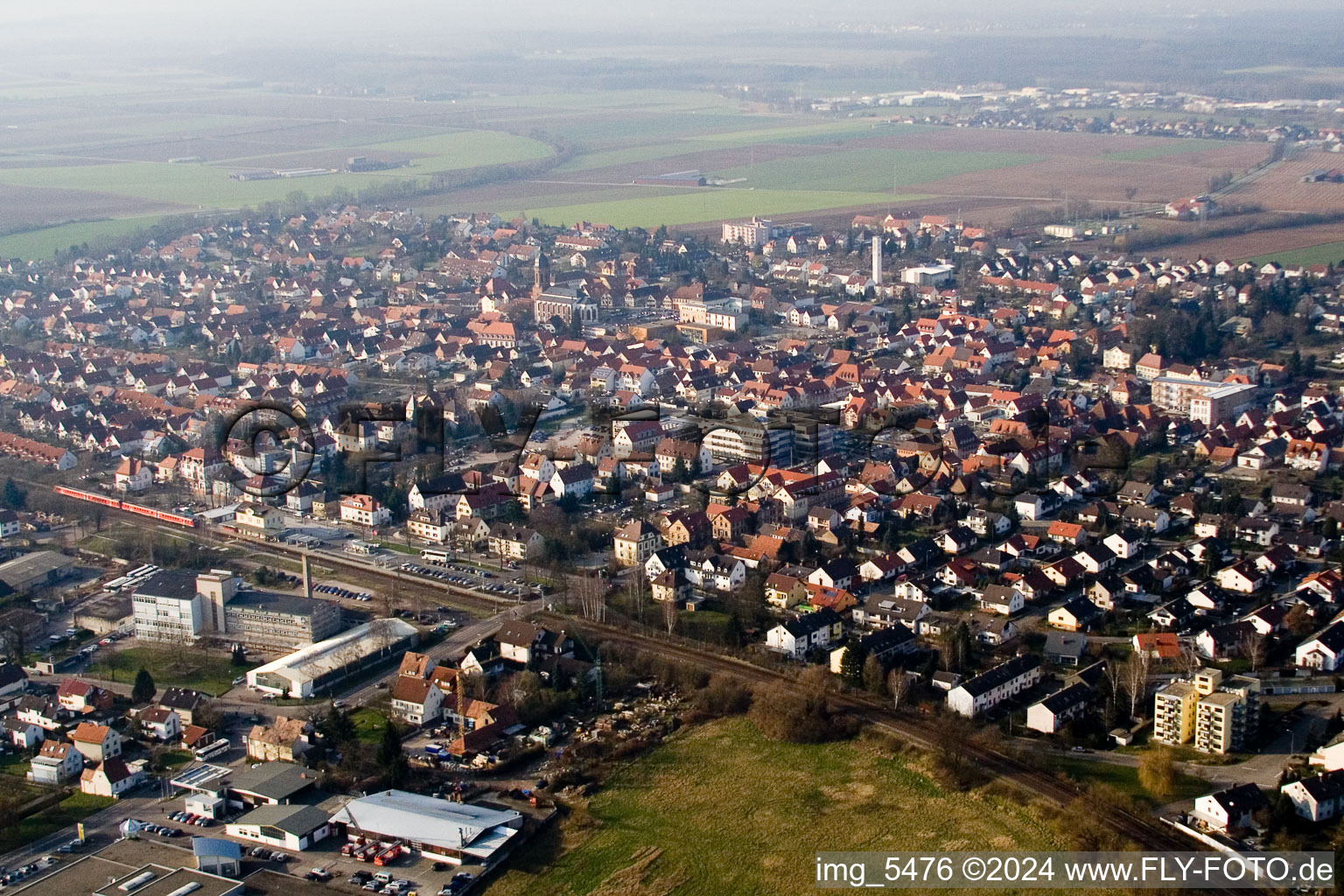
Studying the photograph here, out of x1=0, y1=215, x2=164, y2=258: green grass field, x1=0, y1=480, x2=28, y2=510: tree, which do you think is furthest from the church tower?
x1=0, y1=480, x2=28, y2=510: tree

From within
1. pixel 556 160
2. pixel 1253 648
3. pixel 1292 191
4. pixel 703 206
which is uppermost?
pixel 556 160

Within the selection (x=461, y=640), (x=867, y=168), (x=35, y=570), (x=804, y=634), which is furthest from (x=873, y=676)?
(x=867, y=168)

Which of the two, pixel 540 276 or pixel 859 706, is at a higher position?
pixel 540 276

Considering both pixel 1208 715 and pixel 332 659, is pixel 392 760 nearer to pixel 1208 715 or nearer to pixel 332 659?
pixel 332 659

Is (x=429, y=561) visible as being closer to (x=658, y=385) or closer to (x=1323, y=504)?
(x=658, y=385)

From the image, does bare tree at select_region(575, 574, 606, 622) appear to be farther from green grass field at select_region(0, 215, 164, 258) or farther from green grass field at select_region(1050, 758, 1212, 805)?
green grass field at select_region(0, 215, 164, 258)

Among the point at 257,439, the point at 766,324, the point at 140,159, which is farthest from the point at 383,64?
the point at 257,439

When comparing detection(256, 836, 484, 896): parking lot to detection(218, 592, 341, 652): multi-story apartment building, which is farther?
detection(218, 592, 341, 652): multi-story apartment building
